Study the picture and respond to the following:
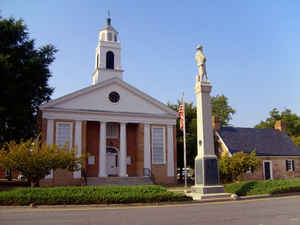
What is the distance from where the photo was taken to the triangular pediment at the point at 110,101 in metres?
28.2

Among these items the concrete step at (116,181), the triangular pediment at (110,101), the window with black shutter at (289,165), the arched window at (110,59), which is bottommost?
the concrete step at (116,181)

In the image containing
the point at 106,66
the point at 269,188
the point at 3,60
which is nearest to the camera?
the point at 269,188

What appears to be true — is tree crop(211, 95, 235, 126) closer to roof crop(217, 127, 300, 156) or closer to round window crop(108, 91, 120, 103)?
roof crop(217, 127, 300, 156)

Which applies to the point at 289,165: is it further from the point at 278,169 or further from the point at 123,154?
the point at 123,154

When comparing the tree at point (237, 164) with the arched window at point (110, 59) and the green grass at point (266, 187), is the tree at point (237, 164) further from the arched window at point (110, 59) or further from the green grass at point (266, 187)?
the arched window at point (110, 59)

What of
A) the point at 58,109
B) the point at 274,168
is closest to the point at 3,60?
the point at 58,109

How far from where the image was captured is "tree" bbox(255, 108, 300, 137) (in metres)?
54.0

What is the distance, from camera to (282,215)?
10.2 meters

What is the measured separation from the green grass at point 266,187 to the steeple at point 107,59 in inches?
793

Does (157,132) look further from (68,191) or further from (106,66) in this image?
(68,191)

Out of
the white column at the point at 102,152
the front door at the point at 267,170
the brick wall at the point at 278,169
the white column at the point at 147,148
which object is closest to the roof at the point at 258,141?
the brick wall at the point at 278,169

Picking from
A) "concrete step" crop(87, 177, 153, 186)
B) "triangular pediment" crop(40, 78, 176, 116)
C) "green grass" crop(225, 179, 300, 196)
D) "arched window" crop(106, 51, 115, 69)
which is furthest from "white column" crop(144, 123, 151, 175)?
"green grass" crop(225, 179, 300, 196)

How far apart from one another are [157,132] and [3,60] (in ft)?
49.5

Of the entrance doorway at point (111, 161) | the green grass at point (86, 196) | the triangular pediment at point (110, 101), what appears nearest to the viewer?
the green grass at point (86, 196)
